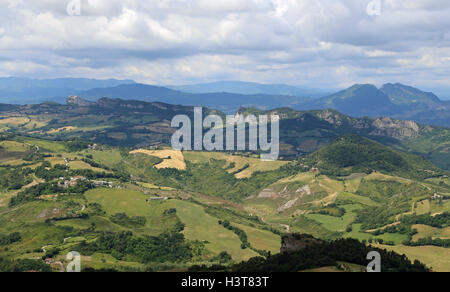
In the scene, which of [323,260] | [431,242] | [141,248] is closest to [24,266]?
[141,248]

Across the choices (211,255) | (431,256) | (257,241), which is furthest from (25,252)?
(431,256)

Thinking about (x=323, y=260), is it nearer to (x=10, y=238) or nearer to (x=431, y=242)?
(x=431, y=242)

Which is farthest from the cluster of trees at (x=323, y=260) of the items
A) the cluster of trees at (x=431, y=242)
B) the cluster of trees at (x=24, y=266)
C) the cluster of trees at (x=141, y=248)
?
the cluster of trees at (x=431, y=242)

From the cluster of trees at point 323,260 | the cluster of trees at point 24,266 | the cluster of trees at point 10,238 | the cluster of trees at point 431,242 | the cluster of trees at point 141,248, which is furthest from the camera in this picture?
the cluster of trees at point 431,242

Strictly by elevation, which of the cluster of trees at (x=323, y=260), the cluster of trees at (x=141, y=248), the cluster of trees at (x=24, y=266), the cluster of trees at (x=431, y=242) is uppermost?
the cluster of trees at (x=323, y=260)

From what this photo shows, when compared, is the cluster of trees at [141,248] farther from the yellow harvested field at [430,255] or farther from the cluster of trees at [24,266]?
the yellow harvested field at [430,255]
